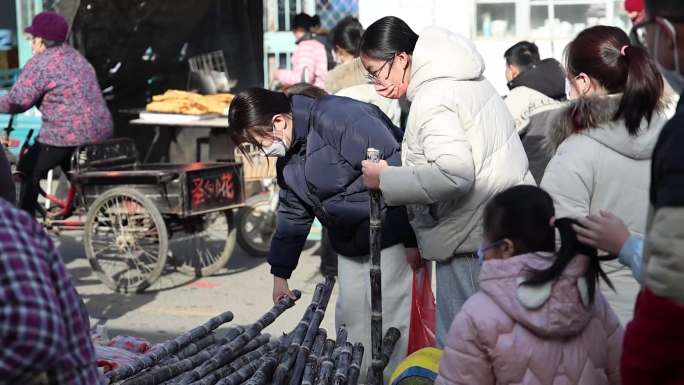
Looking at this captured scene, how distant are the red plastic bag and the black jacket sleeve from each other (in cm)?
55

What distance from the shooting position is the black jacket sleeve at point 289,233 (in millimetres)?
5117

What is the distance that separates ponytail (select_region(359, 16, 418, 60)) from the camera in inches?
182

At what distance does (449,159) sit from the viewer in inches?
163

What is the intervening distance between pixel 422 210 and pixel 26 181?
5636 mm

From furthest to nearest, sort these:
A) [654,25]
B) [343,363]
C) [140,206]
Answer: [140,206] < [343,363] < [654,25]

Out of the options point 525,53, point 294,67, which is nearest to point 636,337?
point 525,53

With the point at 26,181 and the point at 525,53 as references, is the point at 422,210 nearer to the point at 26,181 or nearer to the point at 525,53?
the point at 525,53

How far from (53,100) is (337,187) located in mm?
4929

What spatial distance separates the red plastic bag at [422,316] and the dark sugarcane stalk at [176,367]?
31.0 inches

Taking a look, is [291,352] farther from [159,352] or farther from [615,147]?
[615,147]

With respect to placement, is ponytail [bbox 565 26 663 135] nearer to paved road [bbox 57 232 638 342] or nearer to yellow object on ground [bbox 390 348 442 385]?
yellow object on ground [bbox 390 348 442 385]

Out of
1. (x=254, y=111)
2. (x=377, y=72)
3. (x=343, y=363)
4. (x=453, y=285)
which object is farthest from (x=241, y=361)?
(x=377, y=72)

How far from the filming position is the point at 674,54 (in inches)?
96.8

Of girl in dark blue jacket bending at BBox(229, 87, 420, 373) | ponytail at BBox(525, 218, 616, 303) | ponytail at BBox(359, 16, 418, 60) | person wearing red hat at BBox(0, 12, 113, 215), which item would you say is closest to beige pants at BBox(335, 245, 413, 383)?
girl in dark blue jacket bending at BBox(229, 87, 420, 373)
